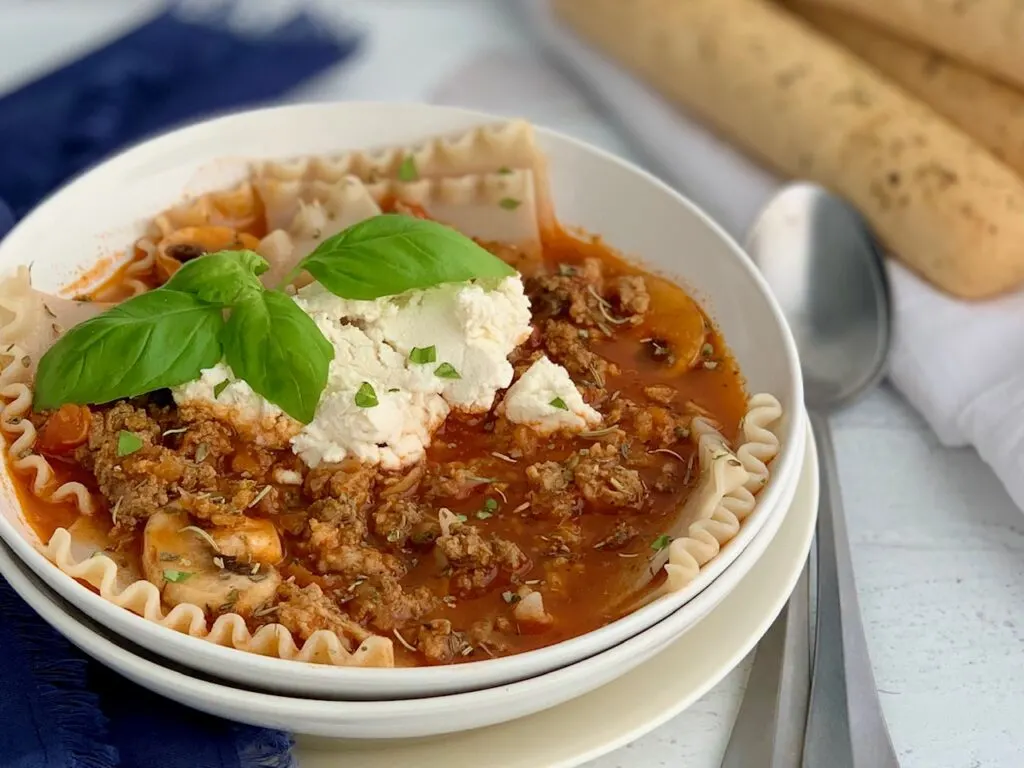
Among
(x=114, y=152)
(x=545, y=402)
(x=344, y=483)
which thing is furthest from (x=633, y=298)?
(x=114, y=152)

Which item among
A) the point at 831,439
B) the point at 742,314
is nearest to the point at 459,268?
the point at 742,314

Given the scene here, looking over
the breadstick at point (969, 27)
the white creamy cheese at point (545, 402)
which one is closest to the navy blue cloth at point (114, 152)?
the white creamy cheese at point (545, 402)

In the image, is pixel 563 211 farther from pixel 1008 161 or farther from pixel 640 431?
pixel 1008 161

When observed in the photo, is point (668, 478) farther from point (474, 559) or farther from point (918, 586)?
point (918, 586)

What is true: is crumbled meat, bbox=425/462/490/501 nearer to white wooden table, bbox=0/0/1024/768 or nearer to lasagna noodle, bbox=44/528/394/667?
lasagna noodle, bbox=44/528/394/667

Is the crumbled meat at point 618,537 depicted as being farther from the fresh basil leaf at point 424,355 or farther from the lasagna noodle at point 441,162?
the lasagna noodle at point 441,162

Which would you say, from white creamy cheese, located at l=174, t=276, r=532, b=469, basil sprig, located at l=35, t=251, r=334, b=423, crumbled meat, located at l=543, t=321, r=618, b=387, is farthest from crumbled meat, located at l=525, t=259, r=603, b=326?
basil sprig, located at l=35, t=251, r=334, b=423
